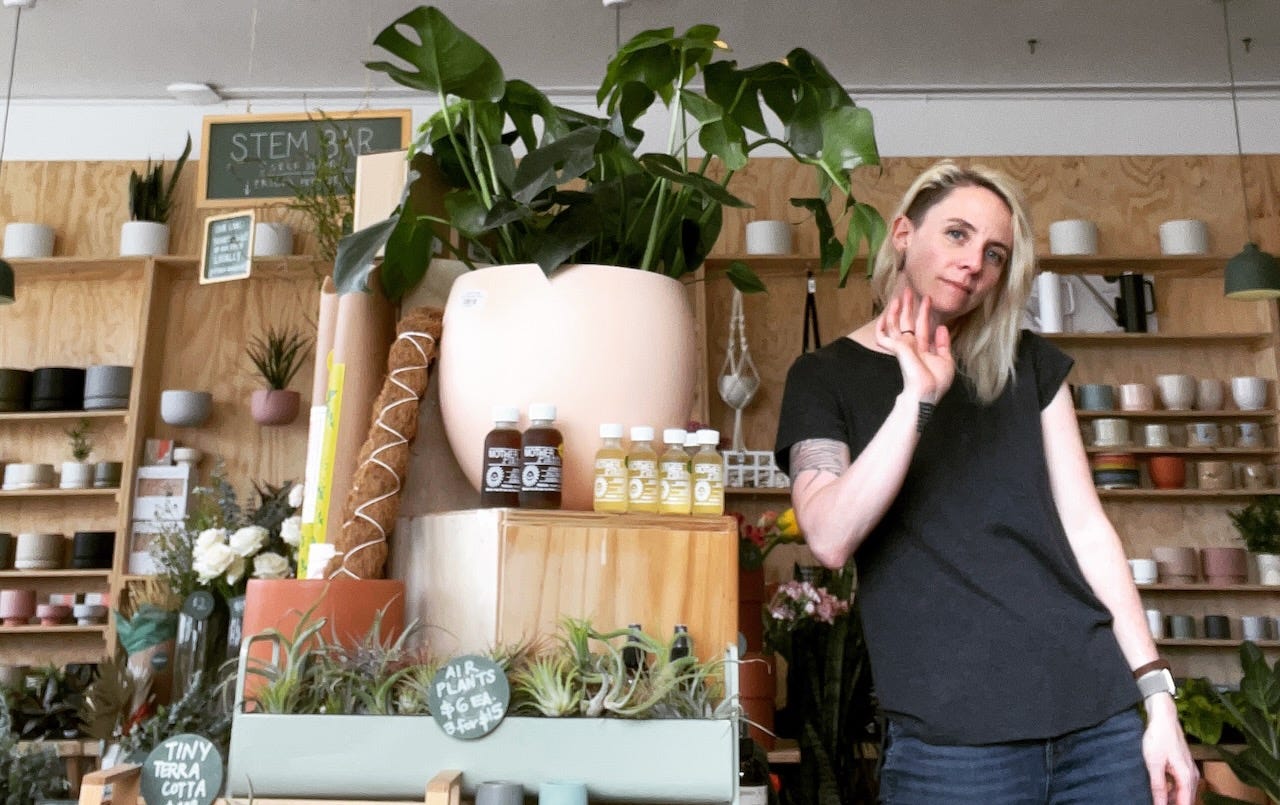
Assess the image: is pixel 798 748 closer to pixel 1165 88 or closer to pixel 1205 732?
→ pixel 1205 732

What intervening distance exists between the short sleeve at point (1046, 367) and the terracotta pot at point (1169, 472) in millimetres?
3840

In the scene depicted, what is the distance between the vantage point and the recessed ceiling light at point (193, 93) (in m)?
5.52

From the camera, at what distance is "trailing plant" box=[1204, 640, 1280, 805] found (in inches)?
116

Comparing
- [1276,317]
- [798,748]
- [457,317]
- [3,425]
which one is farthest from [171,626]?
[1276,317]

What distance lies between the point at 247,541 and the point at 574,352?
99 cm

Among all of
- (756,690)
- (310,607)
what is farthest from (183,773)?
(756,690)

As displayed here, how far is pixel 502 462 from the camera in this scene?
1.26 meters

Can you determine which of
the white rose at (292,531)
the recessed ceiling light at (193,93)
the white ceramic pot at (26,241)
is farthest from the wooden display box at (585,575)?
the recessed ceiling light at (193,93)

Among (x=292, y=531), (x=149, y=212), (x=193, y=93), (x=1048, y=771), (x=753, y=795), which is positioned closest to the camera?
(x=1048, y=771)

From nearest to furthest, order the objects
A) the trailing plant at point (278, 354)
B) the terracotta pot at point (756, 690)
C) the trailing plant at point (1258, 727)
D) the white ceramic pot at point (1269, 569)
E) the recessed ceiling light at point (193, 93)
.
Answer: the terracotta pot at point (756, 690), the trailing plant at point (1258, 727), the white ceramic pot at point (1269, 569), the trailing plant at point (278, 354), the recessed ceiling light at point (193, 93)

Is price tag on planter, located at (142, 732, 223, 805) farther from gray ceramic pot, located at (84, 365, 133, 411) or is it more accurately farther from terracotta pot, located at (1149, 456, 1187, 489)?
terracotta pot, located at (1149, 456, 1187, 489)

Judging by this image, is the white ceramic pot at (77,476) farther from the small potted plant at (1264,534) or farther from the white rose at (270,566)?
the small potted plant at (1264,534)

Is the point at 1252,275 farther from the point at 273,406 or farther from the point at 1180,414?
the point at 273,406

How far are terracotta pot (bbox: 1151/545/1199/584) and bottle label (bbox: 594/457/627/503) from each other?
4.23m
